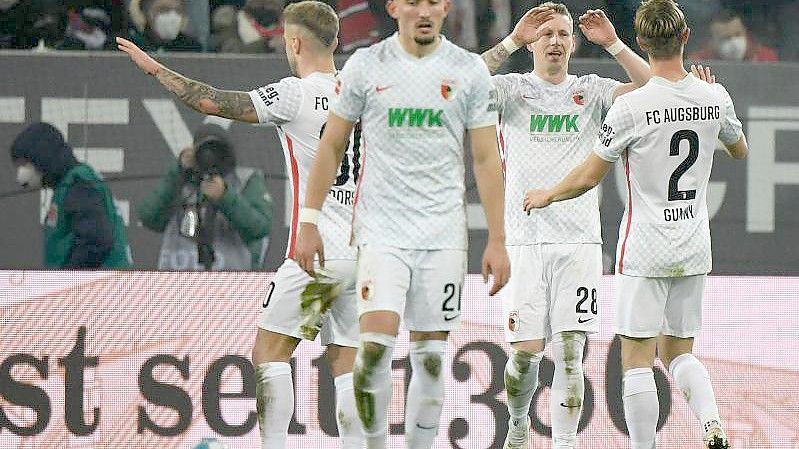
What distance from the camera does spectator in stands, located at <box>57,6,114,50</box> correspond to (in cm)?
917

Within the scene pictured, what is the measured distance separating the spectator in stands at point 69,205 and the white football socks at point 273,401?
8.57 ft

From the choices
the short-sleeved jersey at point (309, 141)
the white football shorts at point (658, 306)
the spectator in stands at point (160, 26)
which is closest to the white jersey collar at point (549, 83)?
the white football shorts at point (658, 306)

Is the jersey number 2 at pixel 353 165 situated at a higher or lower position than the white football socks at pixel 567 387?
higher

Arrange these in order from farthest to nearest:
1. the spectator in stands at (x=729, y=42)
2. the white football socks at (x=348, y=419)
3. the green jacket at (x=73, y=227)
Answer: the spectator in stands at (x=729, y=42), the green jacket at (x=73, y=227), the white football socks at (x=348, y=419)

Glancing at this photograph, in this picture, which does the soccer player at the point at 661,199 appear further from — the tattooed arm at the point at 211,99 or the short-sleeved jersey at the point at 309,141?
the tattooed arm at the point at 211,99

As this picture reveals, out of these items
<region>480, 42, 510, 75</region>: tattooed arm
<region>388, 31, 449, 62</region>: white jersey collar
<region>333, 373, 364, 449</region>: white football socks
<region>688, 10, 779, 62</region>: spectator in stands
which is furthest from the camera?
<region>688, 10, 779, 62</region>: spectator in stands

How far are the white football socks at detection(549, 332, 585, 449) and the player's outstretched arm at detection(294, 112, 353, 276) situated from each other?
178 centimetres

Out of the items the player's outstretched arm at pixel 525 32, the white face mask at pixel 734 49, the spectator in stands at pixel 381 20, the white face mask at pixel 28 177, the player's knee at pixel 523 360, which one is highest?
the spectator in stands at pixel 381 20

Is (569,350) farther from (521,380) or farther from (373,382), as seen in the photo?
(373,382)

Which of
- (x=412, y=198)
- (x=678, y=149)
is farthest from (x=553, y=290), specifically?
(x=412, y=198)

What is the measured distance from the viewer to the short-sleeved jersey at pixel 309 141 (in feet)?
20.7

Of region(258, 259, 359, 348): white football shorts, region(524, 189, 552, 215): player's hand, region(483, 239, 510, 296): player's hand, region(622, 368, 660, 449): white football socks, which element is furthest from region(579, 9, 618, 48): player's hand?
region(483, 239, 510, 296): player's hand

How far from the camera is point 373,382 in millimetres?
5578

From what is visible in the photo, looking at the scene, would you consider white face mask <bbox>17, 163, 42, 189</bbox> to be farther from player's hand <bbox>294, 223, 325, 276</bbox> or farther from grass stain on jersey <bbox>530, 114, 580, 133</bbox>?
player's hand <bbox>294, 223, 325, 276</bbox>
